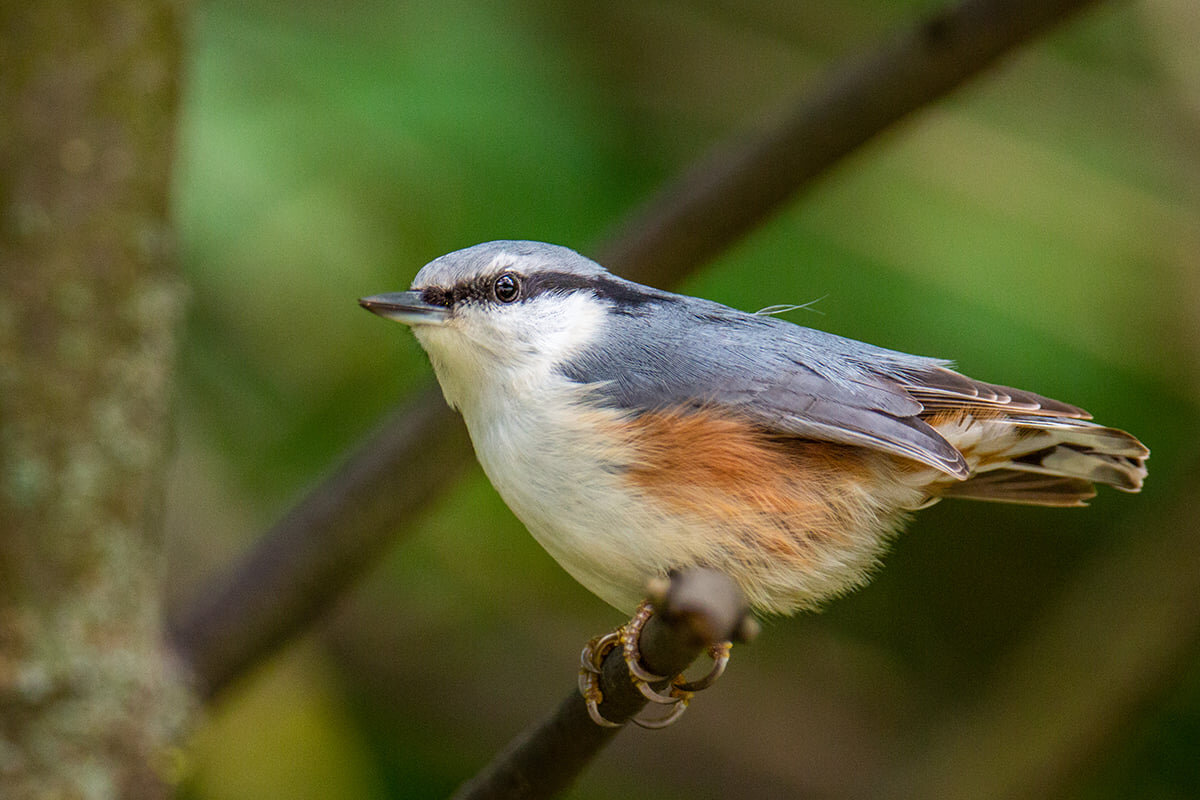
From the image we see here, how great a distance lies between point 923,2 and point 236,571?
2.42 m

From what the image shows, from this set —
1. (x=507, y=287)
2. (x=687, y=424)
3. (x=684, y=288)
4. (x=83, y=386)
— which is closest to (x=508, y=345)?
(x=507, y=287)

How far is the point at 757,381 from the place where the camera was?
187cm

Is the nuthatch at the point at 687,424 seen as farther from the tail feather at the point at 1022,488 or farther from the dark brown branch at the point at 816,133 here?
the dark brown branch at the point at 816,133

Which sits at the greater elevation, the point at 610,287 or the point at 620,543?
the point at 610,287

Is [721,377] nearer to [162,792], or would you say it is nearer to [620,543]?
[620,543]

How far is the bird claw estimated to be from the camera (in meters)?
1.53

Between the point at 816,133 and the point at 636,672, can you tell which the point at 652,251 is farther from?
the point at 636,672

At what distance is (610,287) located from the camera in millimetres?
2031

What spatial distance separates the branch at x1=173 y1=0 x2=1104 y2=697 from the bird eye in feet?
2.07

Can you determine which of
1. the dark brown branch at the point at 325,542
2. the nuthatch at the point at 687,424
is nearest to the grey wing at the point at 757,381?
the nuthatch at the point at 687,424

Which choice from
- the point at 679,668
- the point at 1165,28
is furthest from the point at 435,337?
the point at 1165,28

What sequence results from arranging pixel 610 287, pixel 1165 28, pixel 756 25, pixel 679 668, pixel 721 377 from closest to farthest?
pixel 679 668
pixel 721 377
pixel 610 287
pixel 1165 28
pixel 756 25

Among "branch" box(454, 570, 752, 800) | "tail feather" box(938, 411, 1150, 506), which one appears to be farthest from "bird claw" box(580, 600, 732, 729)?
"tail feather" box(938, 411, 1150, 506)

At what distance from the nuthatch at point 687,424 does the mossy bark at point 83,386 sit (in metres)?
0.57
